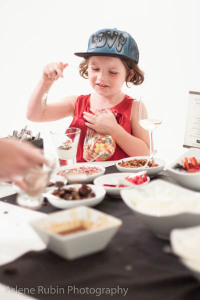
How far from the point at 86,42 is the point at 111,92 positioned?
6.83ft

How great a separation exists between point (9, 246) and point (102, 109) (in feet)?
4.63

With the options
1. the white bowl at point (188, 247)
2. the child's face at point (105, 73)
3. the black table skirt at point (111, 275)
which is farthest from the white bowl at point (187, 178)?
the child's face at point (105, 73)

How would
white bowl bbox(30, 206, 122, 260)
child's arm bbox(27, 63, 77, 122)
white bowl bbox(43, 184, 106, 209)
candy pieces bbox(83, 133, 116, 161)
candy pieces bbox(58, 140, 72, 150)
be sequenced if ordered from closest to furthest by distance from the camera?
white bowl bbox(30, 206, 122, 260) → white bowl bbox(43, 184, 106, 209) → candy pieces bbox(58, 140, 72, 150) → child's arm bbox(27, 63, 77, 122) → candy pieces bbox(83, 133, 116, 161)

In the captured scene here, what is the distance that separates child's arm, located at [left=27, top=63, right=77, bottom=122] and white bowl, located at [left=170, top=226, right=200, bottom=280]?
1.08 meters

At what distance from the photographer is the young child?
2174 mm

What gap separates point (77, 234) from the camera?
967 mm

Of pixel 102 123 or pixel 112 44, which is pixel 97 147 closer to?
pixel 102 123

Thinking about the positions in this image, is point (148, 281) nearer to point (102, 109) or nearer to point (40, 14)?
point (102, 109)

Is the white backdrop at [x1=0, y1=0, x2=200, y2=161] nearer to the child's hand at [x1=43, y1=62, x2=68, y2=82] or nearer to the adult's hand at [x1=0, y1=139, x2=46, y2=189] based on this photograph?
the child's hand at [x1=43, y1=62, x2=68, y2=82]

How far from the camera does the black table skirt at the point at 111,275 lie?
88 cm

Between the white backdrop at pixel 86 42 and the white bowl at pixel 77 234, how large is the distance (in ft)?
9.05

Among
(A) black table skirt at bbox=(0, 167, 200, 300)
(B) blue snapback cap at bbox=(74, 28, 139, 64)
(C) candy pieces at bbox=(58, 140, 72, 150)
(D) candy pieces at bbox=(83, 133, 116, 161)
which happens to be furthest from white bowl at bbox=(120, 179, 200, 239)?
(B) blue snapback cap at bbox=(74, 28, 139, 64)

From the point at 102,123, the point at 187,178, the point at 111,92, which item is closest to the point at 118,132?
the point at 102,123

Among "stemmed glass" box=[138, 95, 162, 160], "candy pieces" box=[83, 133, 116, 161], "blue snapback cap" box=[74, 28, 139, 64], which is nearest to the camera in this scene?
"stemmed glass" box=[138, 95, 162, 160]
